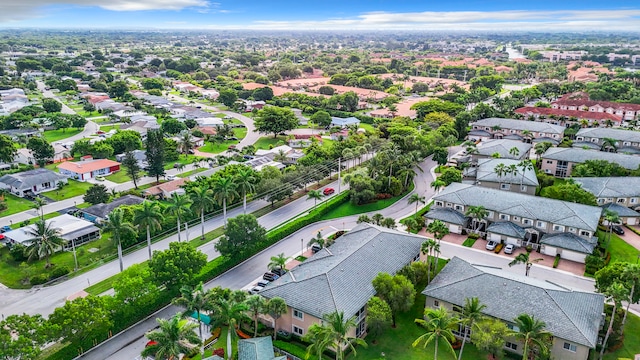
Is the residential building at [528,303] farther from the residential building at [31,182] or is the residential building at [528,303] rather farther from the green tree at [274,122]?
the green tree at [274,122]

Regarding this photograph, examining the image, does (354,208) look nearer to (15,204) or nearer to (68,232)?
(68,232)

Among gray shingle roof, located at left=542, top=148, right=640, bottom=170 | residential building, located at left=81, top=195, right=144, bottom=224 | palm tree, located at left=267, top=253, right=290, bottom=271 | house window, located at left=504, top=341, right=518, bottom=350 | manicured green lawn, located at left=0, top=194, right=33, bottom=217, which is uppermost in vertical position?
gray shingle roof, located at left=542, top=148, right=640, bottom=170

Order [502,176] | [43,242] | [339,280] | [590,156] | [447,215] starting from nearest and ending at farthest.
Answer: [339,280], [43,242], [447,215], [502,176], [590,156]

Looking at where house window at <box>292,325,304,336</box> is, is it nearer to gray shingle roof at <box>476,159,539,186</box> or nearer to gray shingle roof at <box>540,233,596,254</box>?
gray shingle roof at <box>540,233,596,254</box>

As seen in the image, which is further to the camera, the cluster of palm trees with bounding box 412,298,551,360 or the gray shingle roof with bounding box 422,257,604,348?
the gray shingle roof with bounding box 422,257,604,348

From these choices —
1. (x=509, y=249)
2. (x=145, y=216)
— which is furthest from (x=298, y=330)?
(x=509, y=249)

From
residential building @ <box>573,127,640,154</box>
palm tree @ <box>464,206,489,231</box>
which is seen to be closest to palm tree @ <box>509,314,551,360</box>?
palm tree @ <box>464,206,489,231</box>

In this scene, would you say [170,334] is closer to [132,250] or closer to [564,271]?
[132,250]
